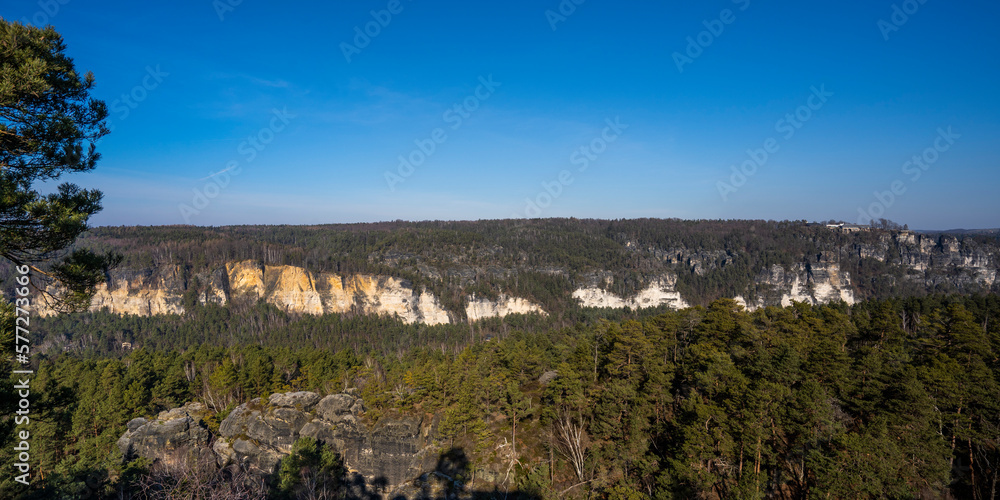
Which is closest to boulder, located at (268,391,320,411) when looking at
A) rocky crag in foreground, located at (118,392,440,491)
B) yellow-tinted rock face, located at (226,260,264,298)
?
rocky crag in foreground, located at (118,392,440,491)

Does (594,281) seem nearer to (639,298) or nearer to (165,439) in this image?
(639,298)

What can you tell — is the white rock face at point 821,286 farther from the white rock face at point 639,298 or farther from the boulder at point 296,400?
the boulder at point 296,400

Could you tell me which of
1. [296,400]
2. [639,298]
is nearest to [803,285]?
[639,298]

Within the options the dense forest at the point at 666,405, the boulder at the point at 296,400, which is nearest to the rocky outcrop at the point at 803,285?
the dense forest at the point at 666,405

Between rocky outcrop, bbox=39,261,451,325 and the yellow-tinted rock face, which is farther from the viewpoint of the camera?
the yellow-tinted rock face

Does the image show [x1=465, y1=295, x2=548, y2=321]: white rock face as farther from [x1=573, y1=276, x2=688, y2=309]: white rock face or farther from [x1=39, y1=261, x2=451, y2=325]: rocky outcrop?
[x1=573, y1=276, x2=688, y2=309]: white rock face

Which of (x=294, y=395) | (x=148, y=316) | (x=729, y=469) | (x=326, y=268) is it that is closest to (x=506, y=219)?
(x=326, y=268)
